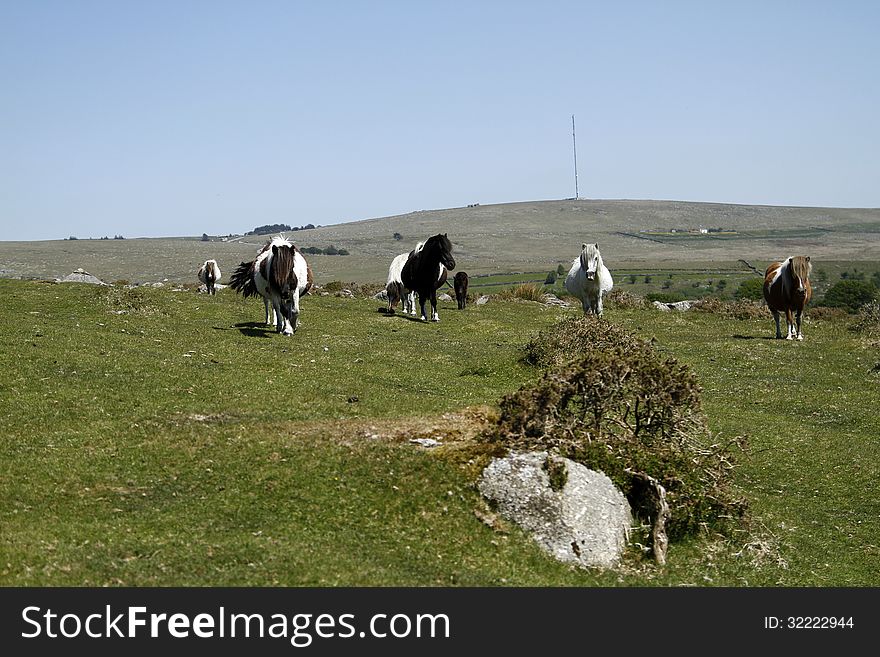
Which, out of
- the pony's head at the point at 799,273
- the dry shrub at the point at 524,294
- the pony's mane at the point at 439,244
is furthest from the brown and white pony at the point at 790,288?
the dry shrub at the point at 524,294

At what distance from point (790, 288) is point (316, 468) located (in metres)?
Result: 21.6

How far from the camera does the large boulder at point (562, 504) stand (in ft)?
33.8

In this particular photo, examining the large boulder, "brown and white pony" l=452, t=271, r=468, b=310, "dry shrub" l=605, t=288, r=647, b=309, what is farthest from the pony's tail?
"dry shrub" l=605, t=288, r=647, b=309

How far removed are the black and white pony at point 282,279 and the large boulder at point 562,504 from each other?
14.5 metres

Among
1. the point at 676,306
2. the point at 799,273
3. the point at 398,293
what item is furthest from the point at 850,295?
the point at 398,293

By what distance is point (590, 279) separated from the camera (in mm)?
28750

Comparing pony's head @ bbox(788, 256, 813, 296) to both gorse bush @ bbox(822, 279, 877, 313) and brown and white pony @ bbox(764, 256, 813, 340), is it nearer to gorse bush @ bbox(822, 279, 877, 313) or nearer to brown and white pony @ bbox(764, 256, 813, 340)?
brown and white pony @ bbox(764, 256, 813, 340)

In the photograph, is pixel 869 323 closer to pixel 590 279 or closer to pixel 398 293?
pixel 590 279

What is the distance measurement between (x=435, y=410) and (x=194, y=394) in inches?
175

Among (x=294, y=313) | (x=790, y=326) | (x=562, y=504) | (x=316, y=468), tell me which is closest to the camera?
(x=562, y=504)

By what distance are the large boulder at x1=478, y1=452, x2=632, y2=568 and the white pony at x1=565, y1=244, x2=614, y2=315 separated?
17.8 m

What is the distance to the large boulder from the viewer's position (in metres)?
10.3

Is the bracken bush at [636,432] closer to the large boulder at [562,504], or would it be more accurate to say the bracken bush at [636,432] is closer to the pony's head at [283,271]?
the large boulder at [562,504]
